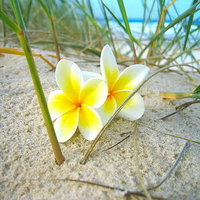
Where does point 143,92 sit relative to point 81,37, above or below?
above

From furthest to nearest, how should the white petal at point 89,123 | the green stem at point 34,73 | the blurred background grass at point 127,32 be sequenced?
the blurred background grass at point 127,32 → the white petal at point 89,123 → the green stem at point 34,73

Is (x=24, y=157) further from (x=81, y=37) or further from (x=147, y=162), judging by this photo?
(x=81, y=37)

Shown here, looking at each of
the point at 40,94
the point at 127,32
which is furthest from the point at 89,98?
the point at 127,32

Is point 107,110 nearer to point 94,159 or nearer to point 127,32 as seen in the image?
point 94,159

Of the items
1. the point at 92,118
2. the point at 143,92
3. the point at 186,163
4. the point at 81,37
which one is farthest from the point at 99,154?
the point at 81,37

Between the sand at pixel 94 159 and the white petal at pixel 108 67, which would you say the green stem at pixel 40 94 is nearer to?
the sand at pixel 94 159

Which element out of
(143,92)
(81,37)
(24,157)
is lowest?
(81,37)

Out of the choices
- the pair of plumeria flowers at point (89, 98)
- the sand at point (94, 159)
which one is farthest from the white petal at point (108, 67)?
the sand at point (94, 159)
